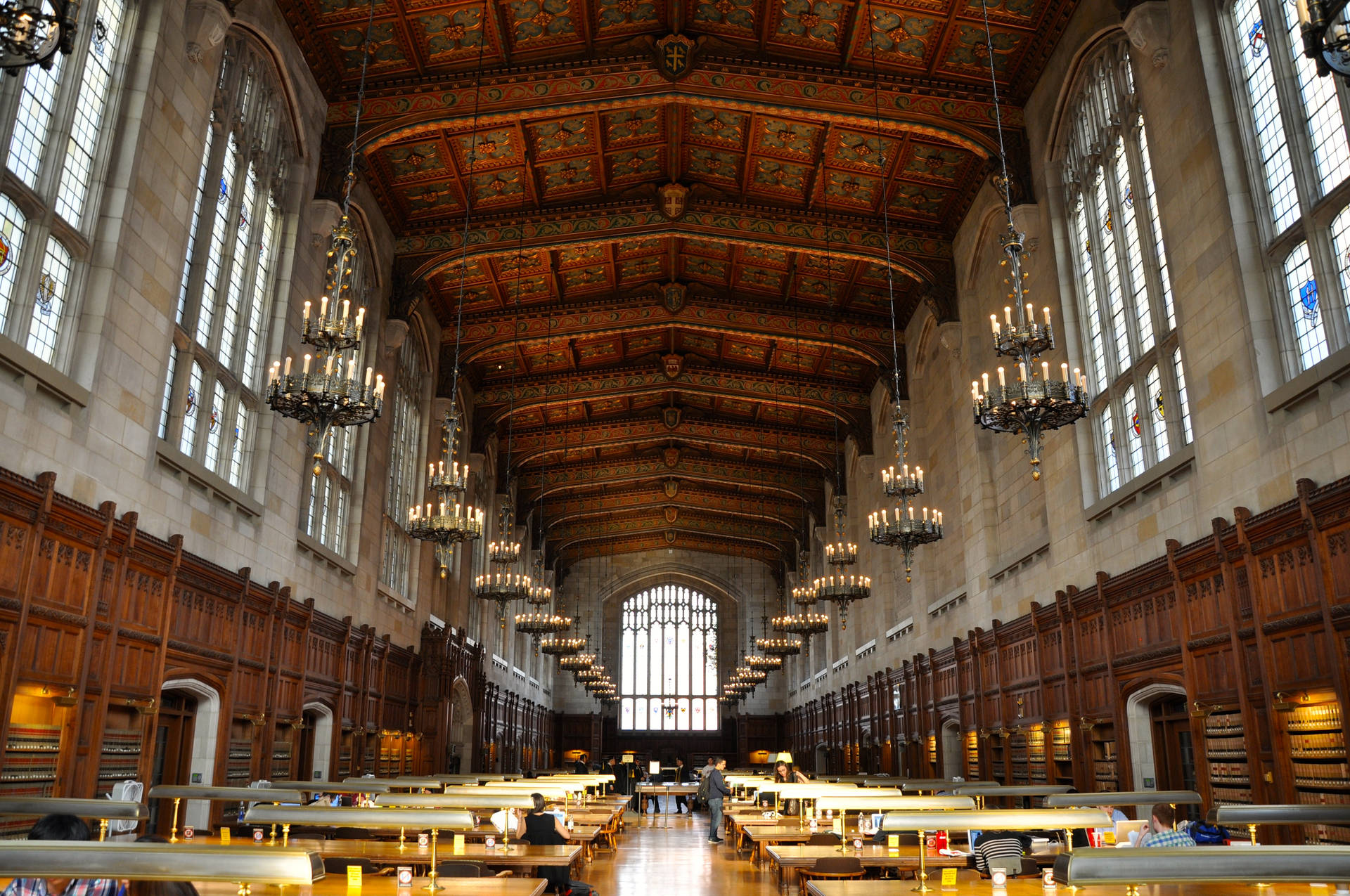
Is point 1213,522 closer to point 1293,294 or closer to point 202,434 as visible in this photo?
point 1293,294

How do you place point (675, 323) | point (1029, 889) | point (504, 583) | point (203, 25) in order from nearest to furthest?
point (1029, 889) → point (203, 25) → point (504, 583) → point (675, 323)

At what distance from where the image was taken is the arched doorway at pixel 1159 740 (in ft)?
39.8

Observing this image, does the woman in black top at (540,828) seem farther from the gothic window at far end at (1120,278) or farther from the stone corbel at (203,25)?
the stone corbel at (203,25)

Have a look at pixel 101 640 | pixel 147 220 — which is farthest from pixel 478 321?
pixel 101 640

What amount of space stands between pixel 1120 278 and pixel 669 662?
120 ft

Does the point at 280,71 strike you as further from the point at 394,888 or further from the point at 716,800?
the point at 716,800

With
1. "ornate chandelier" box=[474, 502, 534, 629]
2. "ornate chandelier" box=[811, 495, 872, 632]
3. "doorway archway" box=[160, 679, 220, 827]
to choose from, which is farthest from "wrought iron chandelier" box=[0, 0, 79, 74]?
"ornate chandelier" box=[811, 495, 872, 632]

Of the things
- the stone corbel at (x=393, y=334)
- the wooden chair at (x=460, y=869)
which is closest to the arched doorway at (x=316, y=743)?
the stone corbel at (x=393, y=334)

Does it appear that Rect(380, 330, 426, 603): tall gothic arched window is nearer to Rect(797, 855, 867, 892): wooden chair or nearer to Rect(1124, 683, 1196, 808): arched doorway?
Rect(797, 855, 867, 892): wooden chair

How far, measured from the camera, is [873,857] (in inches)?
370

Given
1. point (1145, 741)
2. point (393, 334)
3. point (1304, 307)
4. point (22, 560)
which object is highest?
point (393, 334)

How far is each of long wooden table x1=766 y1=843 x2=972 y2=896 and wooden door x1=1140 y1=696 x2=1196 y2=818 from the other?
12.9ft

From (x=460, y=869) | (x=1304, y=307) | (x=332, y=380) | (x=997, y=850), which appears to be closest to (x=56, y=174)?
(x=332, y=380)

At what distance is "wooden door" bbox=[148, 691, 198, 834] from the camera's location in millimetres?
11898
